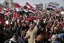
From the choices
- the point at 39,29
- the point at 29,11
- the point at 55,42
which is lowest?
the point at 29,11

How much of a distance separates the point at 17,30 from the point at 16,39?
3.29 meters

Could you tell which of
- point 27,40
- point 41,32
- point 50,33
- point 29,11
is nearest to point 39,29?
point 41,32

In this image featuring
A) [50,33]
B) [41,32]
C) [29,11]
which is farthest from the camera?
[29,11]

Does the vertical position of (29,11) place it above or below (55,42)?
below

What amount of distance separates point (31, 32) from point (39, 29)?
110 cm

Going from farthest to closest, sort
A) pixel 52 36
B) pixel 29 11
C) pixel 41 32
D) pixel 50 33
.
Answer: pixel 29 11 → pixel 50 33 → pixel 52 36 → pixel 41 32

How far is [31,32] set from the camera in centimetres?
1431

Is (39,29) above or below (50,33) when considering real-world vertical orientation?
above

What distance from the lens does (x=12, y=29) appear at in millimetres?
16562

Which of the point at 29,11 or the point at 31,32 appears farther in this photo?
the point at 29,11

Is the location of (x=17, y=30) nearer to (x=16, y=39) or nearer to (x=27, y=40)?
(x=27, y=40)

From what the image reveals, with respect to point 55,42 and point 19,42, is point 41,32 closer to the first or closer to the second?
point 19,42

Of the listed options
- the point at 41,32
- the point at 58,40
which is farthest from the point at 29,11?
the point at 41,32

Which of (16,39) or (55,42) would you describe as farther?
(55,42)
